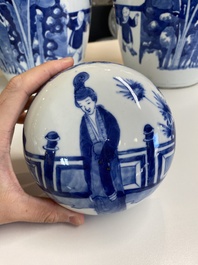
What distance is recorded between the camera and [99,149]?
10.6 inches

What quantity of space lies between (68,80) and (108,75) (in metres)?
0.04

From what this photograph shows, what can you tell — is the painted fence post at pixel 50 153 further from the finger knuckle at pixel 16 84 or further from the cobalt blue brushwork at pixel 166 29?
the cobalt blue brushwork at pixel 166 29

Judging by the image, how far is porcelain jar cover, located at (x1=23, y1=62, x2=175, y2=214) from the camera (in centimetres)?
27

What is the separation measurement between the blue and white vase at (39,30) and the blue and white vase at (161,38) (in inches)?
2.8

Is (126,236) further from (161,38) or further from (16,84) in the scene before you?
(161,38)

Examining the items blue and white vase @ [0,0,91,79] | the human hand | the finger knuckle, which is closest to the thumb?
the human hand

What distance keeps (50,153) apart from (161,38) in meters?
0.33

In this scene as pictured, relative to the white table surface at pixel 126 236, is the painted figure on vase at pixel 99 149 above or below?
above

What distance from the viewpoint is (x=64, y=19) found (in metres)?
0.52

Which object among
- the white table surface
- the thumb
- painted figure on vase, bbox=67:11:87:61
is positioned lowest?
the white table surface

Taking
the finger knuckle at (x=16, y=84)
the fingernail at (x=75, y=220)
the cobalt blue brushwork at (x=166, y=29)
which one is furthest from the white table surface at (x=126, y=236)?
the cobalt blue brushwork at (x=166, y=29)

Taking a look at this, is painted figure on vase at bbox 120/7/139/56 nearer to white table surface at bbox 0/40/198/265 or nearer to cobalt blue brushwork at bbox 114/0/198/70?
cobalt blue brushwork at bbox 114/0/198/70

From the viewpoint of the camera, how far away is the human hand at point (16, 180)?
310mm

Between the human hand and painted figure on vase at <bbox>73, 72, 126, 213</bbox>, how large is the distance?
6 cm
